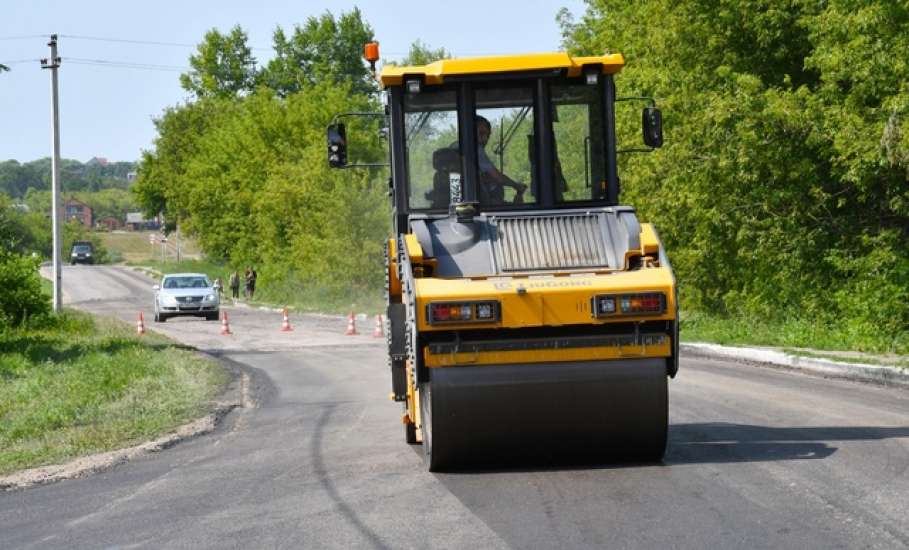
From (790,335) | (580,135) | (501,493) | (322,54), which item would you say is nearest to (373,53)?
(580,135)

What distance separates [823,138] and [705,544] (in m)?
20.0

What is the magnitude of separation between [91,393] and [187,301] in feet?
91.2

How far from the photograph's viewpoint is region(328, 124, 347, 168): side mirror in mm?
12344

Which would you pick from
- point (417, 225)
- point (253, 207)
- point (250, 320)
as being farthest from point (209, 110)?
point (417, 225)

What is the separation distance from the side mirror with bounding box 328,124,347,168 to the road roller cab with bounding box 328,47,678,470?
2cm

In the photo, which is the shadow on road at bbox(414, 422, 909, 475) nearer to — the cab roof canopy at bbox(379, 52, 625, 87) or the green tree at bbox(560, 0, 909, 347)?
the cab roof canopy at bbox(379, 52, 625, 87)

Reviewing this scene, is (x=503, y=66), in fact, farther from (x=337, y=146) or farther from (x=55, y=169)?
(x=55, y=169)

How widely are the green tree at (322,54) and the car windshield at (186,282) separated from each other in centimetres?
5983

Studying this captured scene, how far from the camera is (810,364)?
20719 mm

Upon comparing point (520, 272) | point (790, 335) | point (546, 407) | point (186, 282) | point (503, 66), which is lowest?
point (790, 335)

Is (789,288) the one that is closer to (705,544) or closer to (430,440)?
(430,440)

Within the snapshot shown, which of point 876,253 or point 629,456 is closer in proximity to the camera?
point 629,456

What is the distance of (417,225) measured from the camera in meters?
10.9

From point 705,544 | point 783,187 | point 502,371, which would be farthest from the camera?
point 783,187
